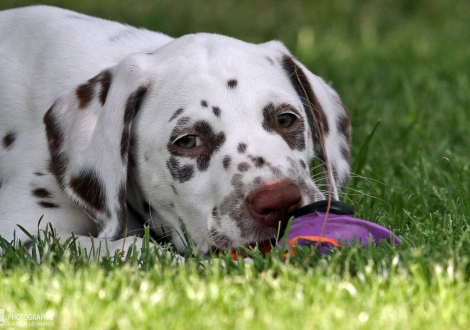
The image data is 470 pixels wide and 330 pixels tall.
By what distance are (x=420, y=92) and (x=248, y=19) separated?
3697 millimetres

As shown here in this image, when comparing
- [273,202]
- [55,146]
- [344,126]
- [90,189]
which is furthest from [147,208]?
[344,126]

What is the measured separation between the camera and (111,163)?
12.6 feet

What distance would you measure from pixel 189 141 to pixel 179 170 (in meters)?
0.14

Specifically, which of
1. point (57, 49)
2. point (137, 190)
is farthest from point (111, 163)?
point (57, 49)

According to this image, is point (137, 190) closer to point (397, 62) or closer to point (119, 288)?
point (119, 288)

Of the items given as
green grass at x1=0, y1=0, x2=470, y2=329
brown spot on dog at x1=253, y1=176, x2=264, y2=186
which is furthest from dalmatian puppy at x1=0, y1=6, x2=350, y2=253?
green grass at x1=0, y1=0, x2=470, y2=329

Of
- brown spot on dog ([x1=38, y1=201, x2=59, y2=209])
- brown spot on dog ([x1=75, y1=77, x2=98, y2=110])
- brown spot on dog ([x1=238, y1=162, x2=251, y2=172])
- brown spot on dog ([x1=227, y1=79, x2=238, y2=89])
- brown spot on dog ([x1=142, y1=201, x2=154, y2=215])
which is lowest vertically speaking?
brown spot on dog ([x1=142, y1=201, x2=154, y2=215])

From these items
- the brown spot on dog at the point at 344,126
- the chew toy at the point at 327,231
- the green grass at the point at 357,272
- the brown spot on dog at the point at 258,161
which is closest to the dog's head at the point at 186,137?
the brown spot on dog at the point at 258,161

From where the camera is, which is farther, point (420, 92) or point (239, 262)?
point (420, 92)

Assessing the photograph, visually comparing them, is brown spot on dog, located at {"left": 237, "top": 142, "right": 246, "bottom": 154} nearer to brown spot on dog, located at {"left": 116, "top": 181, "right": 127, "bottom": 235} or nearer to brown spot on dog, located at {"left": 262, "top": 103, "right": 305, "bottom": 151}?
brown spot on dog, located at {"left": 262, "top": 103, "right": 305, "bottom": 151}

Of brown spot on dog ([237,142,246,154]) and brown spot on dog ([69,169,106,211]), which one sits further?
brown spot on dog ([69,169,106,211])

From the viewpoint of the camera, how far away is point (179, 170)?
12.5 ft

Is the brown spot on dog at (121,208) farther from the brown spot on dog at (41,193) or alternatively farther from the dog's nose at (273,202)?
the dog's nose at (273,202)

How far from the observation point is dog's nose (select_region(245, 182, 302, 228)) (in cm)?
336
